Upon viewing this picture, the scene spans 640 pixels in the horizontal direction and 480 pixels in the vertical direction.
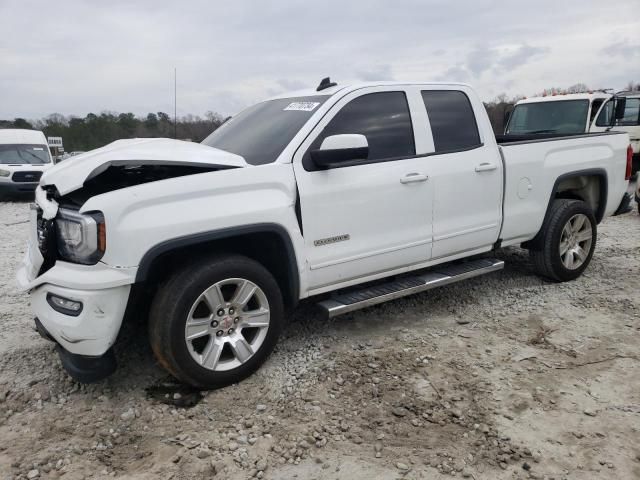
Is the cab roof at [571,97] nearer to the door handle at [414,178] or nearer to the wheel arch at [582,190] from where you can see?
the wheel arch at [582,190]

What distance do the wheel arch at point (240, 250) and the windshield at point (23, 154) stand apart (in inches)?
525

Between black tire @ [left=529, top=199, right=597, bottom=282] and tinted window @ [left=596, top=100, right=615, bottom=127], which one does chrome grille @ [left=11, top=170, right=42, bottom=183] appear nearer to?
black tire @ [left=529, top=199, right=597, bottom=282]

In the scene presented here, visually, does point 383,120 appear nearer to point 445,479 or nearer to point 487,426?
point 487,426

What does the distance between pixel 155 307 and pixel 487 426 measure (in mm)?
2015

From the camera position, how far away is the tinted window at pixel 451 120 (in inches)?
164

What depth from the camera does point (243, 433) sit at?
2.85 meters

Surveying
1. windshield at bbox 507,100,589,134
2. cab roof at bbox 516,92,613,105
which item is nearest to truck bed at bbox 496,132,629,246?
windshield at bbox 507,100,589,134

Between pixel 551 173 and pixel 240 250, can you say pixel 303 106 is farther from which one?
pixel 551 173

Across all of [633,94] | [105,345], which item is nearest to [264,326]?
[105,345]

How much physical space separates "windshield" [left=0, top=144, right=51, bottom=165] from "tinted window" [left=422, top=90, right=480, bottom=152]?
13.5 metres

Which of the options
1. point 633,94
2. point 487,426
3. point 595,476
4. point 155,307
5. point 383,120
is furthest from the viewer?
point 633,94

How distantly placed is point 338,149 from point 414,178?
81 cm

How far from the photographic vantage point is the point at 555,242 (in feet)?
16.3

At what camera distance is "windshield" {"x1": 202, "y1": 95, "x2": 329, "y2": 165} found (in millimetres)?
3596
